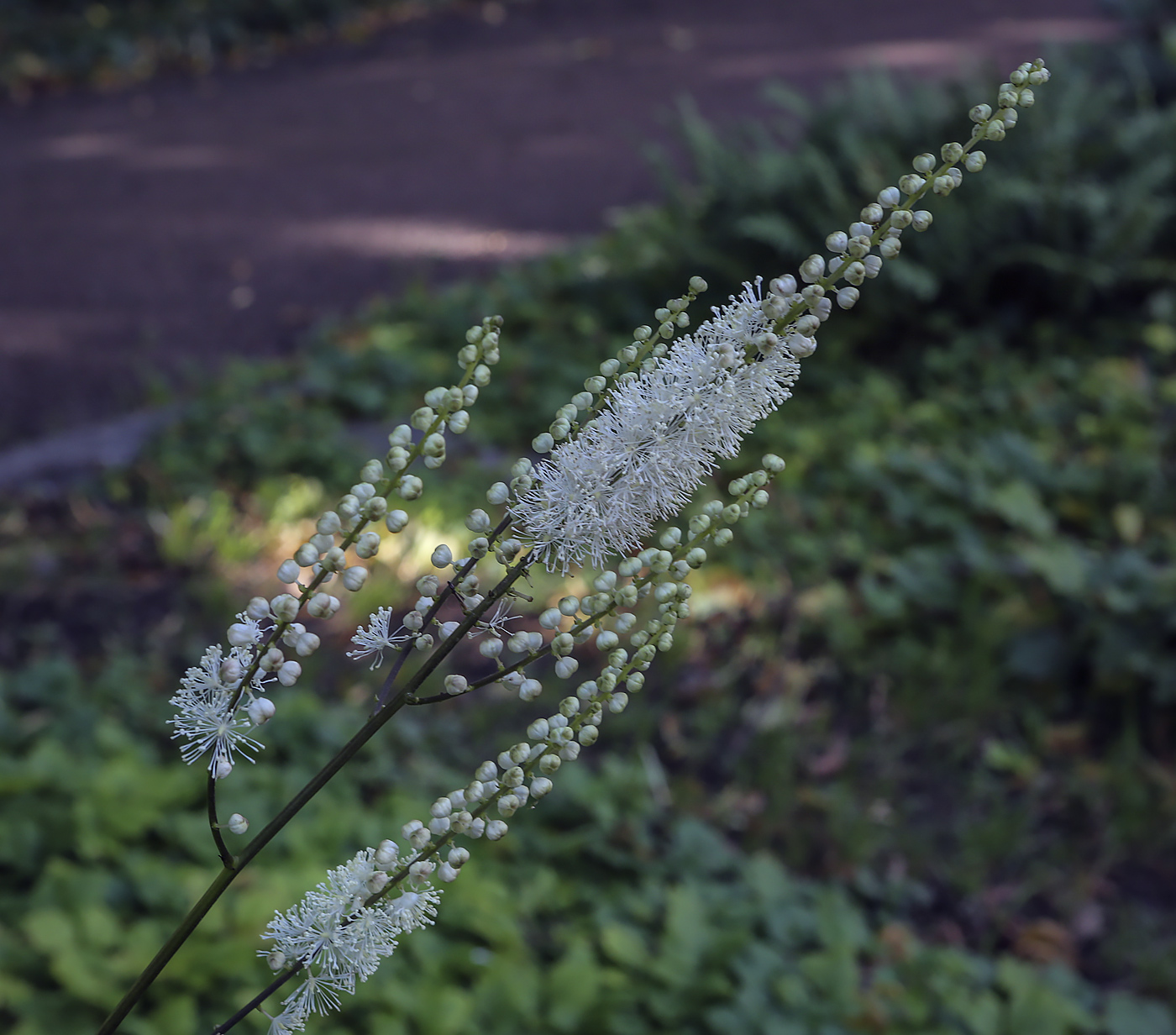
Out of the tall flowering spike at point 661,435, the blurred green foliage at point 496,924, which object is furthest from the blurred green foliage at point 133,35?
the tall flowering spike at point 661,435

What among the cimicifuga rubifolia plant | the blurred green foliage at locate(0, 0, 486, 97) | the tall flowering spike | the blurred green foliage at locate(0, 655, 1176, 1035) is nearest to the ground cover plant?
the blurred green foliage at locate(0, 655, 1176, 1035)

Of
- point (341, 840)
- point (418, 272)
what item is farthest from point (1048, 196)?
point (341, 840)

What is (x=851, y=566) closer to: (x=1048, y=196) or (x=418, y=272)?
(x=1048, y=196)

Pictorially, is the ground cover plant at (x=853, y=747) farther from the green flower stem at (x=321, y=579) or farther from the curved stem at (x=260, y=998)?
the green flower stem at (x=321, y=579)

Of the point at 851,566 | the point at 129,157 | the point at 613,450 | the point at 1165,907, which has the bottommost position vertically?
the point at 1165,907

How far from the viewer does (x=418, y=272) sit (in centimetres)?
679

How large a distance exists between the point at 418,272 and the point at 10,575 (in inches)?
139

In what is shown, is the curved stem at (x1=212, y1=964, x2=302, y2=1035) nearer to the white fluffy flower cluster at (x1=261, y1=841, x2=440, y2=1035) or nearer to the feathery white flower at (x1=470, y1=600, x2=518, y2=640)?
the white fluffy flower cluster at (x1=261, y1=841, x2=440, y2=1035)

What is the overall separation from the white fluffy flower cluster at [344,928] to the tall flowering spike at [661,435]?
1.04ft

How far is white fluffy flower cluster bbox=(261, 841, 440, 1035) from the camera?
0.91m

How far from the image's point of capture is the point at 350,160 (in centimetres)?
841

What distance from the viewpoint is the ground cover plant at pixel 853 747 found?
8.09ft

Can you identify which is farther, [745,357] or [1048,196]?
[1048,196]

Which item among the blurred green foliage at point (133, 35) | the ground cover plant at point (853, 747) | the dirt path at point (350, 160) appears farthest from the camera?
the blurred green foliage at point (133, 35)
